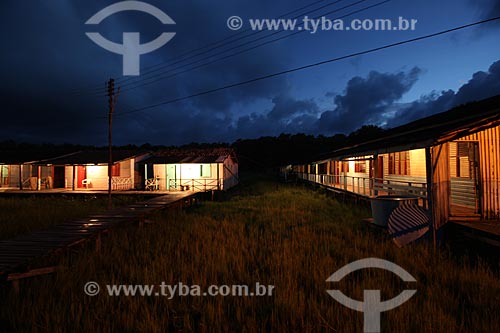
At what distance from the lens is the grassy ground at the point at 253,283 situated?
11.4 feet

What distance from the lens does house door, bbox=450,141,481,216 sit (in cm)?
799

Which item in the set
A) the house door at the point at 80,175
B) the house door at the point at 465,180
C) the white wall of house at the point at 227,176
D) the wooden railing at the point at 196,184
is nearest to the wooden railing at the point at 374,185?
the house door at the point at 465,180

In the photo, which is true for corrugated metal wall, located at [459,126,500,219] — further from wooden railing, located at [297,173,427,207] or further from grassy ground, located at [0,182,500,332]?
grassy ground, located at [0,182,500,332]

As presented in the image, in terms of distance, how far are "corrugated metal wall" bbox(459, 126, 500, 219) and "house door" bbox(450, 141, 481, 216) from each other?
0.13m

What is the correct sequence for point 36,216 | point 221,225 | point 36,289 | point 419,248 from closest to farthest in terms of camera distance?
point 36,289 < point 419,248 < point 221,225 < point 36,216

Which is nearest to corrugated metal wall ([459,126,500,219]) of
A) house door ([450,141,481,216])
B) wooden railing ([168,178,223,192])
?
house door ([450,141,481,216])

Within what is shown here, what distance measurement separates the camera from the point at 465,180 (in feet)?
29.6

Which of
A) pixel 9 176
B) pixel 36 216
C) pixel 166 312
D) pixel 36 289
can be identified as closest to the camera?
pixel 166 312

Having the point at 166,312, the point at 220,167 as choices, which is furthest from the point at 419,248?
Answer: the point at 220,167

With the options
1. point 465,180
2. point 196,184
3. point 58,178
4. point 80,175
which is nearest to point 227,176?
point 196,184

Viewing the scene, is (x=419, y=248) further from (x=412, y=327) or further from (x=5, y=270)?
(x=5, y=270)

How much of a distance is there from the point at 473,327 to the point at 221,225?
7400 millimetres

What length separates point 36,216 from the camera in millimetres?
10914

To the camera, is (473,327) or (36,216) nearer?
(473,327)
